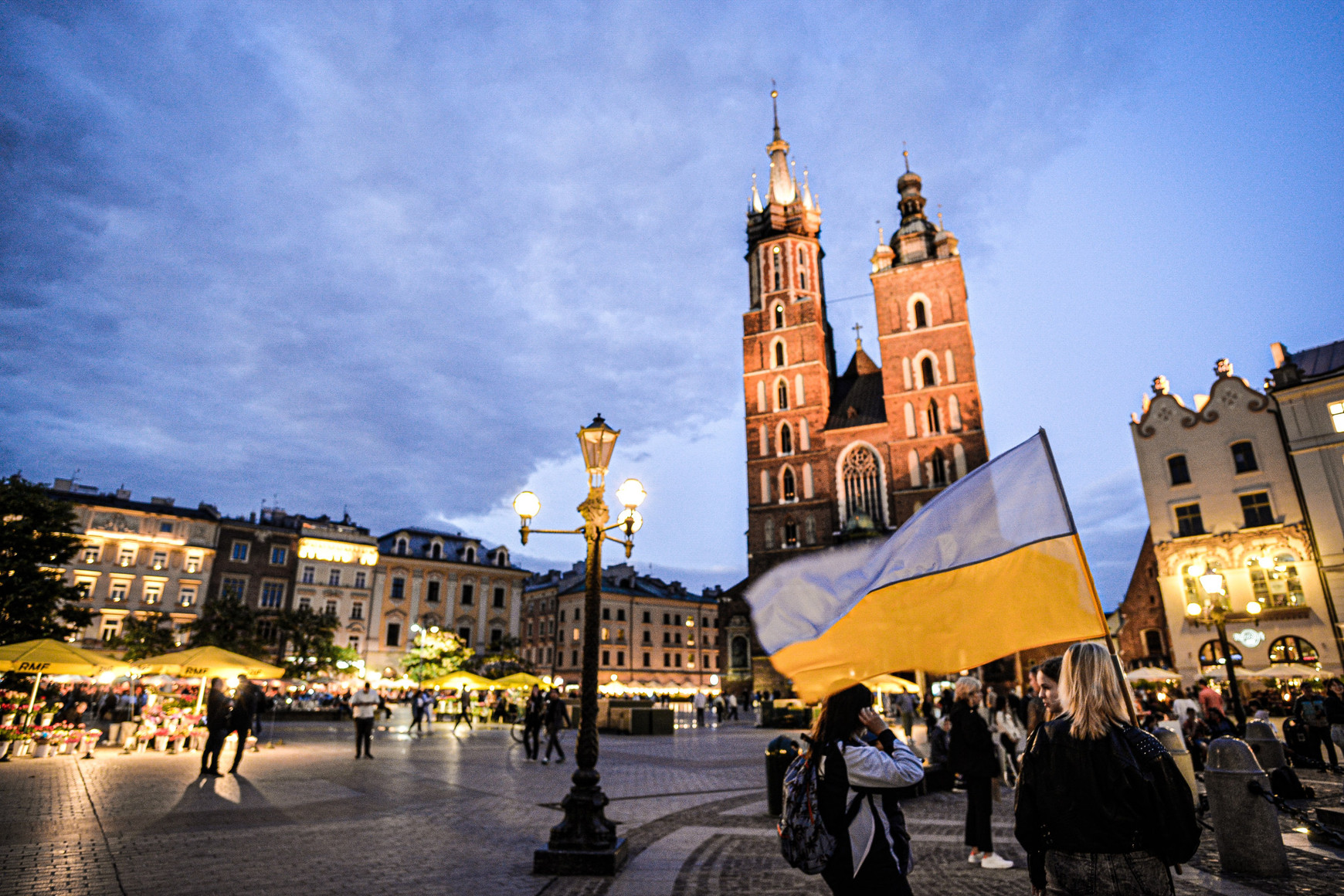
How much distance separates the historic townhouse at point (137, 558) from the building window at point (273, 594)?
13.8 ft

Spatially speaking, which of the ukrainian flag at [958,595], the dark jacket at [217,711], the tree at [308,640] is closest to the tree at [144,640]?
the tree at [308,640]

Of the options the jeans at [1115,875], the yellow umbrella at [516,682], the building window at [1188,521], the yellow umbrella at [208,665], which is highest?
the building window at [1188,521]

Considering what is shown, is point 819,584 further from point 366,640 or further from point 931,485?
point 366,640

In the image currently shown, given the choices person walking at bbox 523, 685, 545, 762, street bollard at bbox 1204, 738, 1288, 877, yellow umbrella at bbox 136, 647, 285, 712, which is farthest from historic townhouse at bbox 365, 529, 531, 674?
street bollard at bbox 1204, 738, 1288, 877

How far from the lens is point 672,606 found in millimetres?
80688

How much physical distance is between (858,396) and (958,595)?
56.1m

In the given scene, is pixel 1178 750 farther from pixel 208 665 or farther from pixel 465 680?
pixel 465 680

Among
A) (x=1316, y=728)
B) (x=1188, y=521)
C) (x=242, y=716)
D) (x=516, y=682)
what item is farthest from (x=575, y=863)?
(x=1188, y=521)

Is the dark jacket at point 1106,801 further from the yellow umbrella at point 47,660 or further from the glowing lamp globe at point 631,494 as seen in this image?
the yellow umbrella at point 47,660

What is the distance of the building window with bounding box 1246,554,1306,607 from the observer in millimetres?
28688

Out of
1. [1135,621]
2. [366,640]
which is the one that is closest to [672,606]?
[366,640]

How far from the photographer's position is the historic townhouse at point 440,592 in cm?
6178

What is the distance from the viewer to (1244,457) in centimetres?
3162

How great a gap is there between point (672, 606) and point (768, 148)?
50.0 meters
